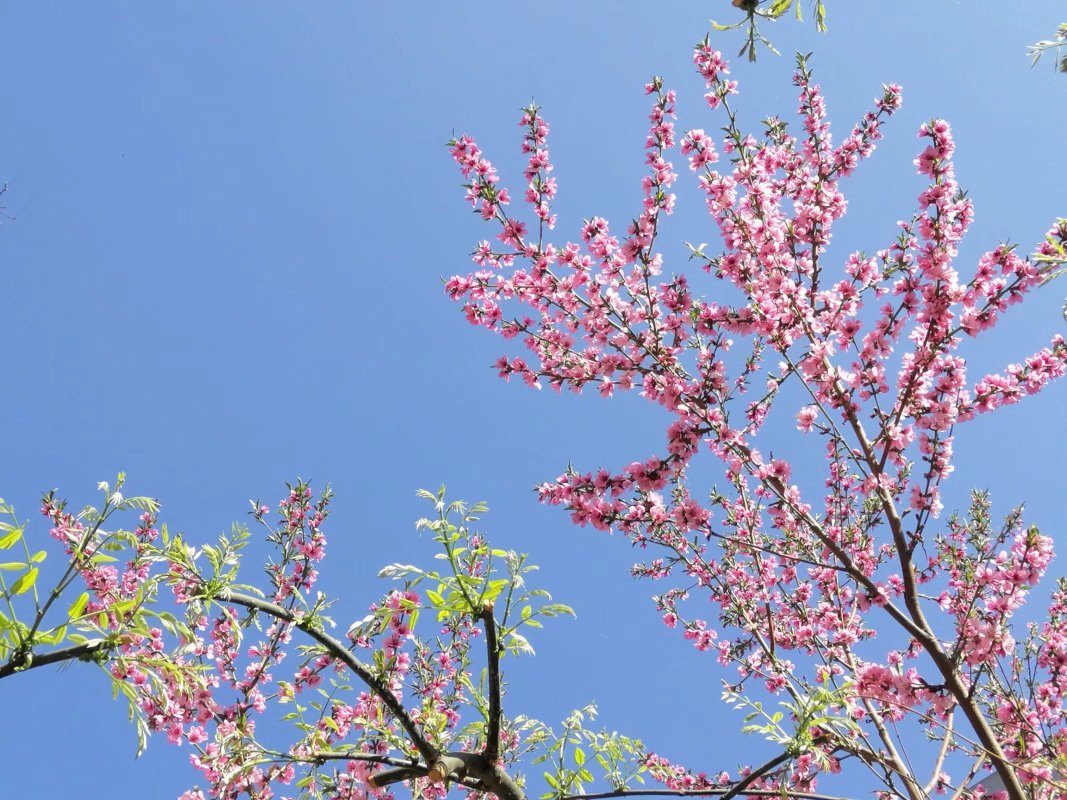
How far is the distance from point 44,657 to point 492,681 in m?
1.17

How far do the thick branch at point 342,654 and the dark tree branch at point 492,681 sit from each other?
0.19 metres

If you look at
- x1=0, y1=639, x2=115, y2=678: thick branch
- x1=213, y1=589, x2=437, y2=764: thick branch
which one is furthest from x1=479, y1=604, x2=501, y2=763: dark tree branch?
x1=0, y1=639, x2=115, y2=678: thick branch

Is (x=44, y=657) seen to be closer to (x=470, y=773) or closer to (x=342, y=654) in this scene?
(x=342, y=654)

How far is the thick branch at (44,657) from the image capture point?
1.55 meters

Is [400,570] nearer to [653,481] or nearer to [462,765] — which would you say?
[462,765]

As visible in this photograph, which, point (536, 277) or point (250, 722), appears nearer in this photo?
point (250, 722)

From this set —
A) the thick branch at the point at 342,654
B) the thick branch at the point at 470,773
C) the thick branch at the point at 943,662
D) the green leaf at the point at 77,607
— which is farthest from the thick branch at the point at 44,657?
the thick branch at the point at 943,662

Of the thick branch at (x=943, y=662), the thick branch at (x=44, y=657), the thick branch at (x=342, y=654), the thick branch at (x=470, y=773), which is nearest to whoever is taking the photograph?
the thick branch at (x=44, y=657)

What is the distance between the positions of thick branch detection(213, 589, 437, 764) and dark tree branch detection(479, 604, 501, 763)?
0.19 metres

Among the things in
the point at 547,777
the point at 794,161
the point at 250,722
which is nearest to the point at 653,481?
the point at 547,777

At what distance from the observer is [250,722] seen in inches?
246

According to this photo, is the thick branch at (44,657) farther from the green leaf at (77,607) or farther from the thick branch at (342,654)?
the thick branch at (342,654)

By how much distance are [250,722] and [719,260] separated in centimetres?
638

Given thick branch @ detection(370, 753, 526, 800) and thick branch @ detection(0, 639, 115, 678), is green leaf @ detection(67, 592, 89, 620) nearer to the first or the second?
thick branch @ detection(0, 639, 115, 678)
